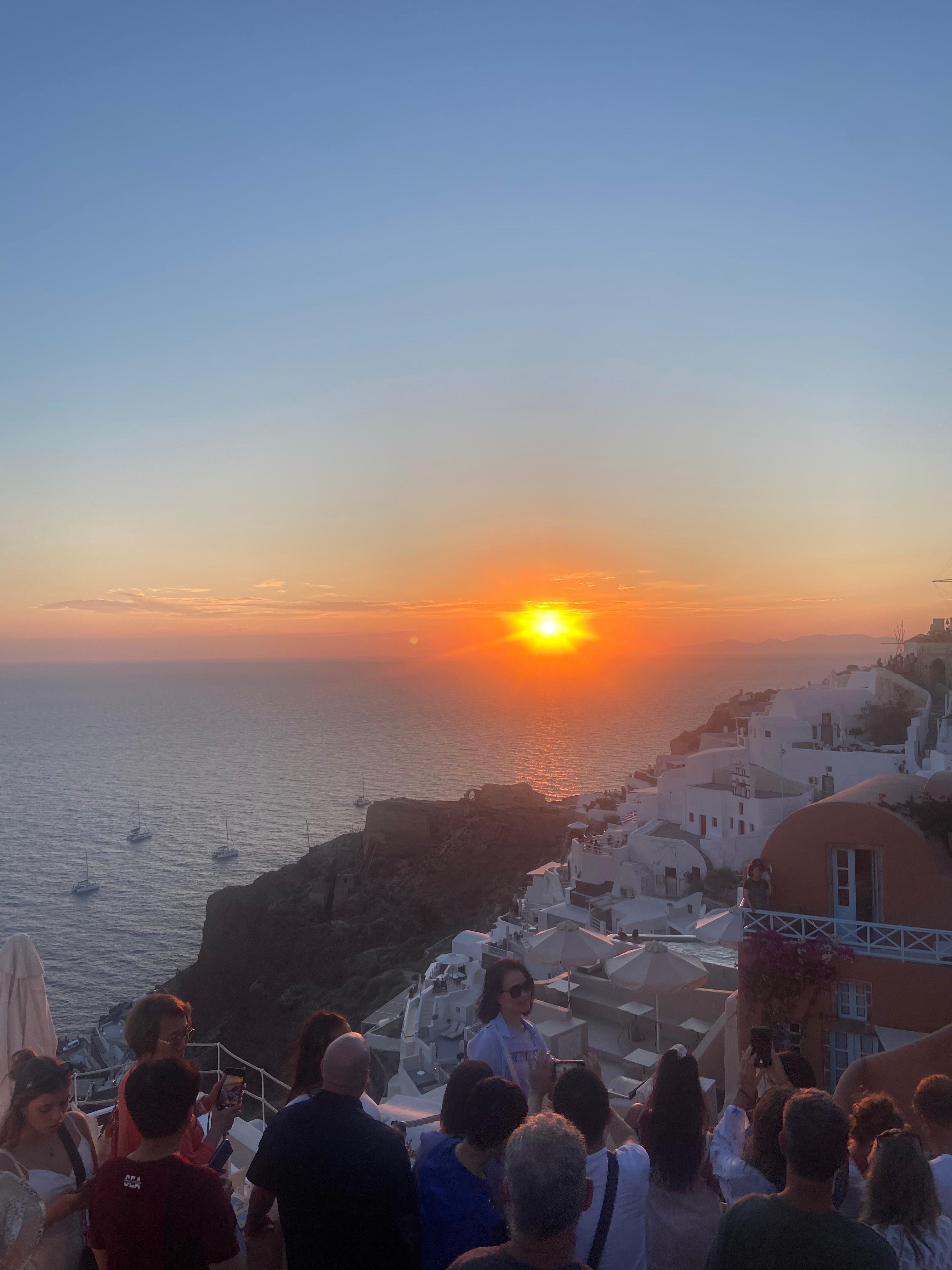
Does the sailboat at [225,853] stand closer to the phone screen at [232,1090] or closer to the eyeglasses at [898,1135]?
the phone screen at [232,1090]

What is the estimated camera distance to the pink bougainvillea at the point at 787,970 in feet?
27.1

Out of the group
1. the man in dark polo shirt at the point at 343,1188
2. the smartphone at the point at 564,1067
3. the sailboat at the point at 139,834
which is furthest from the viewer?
the sailboat at the point at 139,834

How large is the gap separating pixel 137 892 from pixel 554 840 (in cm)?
2841

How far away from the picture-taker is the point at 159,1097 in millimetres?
3129

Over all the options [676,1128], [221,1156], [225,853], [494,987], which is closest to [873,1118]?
[676,1128]

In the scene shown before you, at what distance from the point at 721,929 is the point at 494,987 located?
32.8 feet

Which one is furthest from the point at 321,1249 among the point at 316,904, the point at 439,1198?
the point at 316,904

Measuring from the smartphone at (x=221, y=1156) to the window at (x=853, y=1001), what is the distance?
22.1 feet

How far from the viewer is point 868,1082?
21.7 feet

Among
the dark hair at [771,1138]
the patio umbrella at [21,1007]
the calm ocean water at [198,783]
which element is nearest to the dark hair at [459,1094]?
the dark hair at [771,1138]

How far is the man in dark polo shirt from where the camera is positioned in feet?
10.6

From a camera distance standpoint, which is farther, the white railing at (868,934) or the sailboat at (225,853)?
the sailboat at (225,853)

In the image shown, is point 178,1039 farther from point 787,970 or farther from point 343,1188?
point 787,970

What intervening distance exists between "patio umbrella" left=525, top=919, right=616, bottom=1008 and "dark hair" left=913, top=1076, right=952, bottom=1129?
29.7 feet
